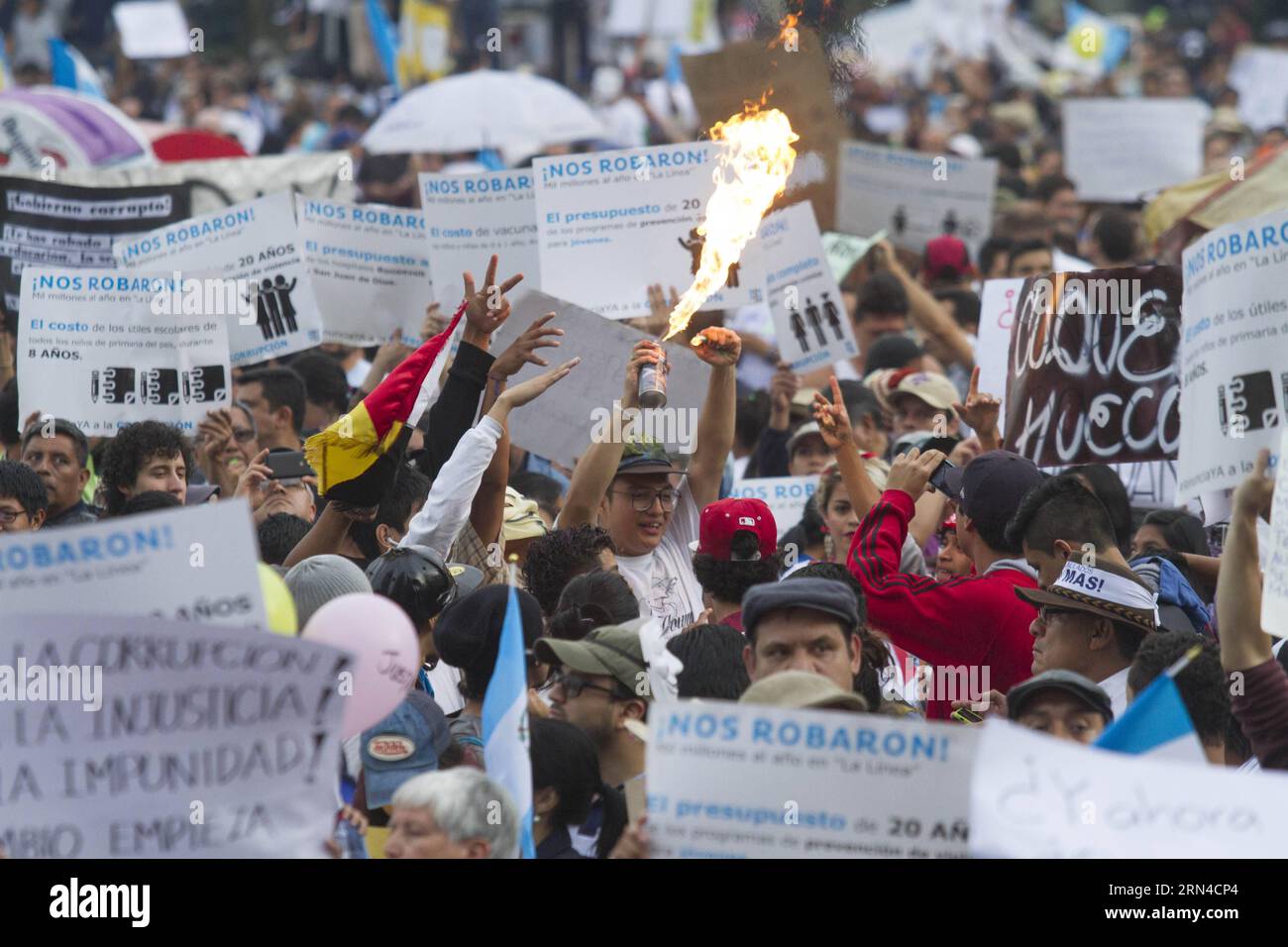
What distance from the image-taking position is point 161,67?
82.2 ft

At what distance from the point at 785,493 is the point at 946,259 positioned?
15.1 ft

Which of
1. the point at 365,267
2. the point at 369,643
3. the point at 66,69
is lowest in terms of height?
the point at 369,643

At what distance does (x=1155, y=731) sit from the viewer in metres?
3.92

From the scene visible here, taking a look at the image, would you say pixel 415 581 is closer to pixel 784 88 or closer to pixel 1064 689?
pixel 1064 689

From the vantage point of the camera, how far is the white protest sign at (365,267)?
31.8 feet

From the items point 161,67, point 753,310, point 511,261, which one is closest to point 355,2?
point 161,67

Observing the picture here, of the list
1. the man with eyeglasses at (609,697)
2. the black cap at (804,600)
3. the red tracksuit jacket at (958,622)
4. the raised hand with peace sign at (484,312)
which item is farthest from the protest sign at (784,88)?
the black cap at (804,600)

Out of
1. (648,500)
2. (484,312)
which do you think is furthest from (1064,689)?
(484,312)

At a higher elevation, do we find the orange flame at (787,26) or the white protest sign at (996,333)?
the orange flame at (787,26)

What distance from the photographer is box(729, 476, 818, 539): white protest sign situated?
8398 mm

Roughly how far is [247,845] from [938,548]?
14.3ft

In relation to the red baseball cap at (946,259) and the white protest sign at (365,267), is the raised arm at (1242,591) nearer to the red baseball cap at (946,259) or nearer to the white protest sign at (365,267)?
the white protest sign at (365,267)

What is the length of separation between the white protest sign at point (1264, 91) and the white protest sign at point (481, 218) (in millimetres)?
15198
